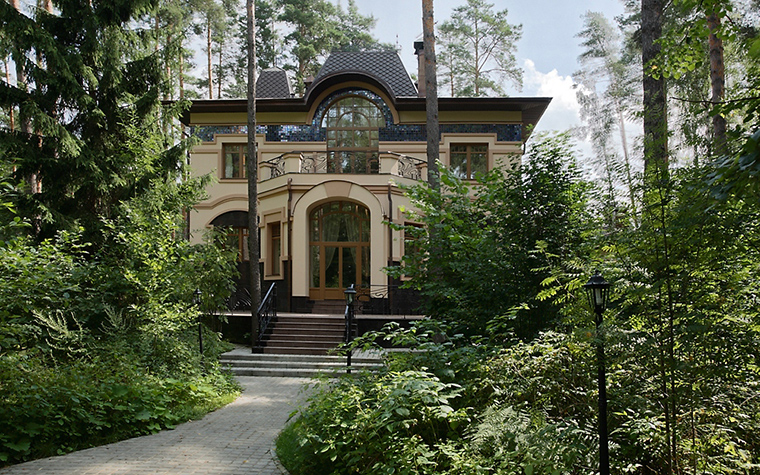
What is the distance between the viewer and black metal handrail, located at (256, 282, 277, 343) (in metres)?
13.6

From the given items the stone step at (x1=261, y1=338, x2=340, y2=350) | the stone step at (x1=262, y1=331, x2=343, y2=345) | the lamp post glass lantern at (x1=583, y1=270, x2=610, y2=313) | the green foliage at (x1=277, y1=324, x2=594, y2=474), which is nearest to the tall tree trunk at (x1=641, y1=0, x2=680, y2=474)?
the lamp post glass lantern at (x1=583, y1=270, x2=610, y2=313)

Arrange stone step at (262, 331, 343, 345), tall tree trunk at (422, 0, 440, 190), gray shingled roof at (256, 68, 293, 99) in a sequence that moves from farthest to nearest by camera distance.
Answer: gray shingled roof at (256, 68, 293, 99) < stone step at (262, 331, 343, 345) < tall tree trunk at (422, 0, 440, 190)

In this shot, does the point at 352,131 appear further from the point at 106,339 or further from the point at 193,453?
the point at 193,453

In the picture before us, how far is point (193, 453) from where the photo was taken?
18.5ft

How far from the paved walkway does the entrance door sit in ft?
31.0

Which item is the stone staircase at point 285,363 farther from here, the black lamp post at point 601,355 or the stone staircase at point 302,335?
the black lamp post at point 601,355

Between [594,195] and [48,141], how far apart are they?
353 inches

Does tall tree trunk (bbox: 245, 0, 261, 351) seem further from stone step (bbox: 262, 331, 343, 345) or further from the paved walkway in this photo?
Result: the paved walkway

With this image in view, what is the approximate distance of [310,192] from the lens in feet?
53.5

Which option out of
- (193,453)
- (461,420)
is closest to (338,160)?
(193,453)

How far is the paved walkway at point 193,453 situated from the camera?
5.04m

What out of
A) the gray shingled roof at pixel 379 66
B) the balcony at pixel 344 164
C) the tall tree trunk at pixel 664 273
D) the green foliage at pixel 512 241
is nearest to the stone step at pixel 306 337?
the balcony at pixel 344 164

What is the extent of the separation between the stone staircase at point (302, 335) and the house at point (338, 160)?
202cm

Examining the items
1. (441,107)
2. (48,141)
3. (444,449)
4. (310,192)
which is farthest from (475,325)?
(441,107)
